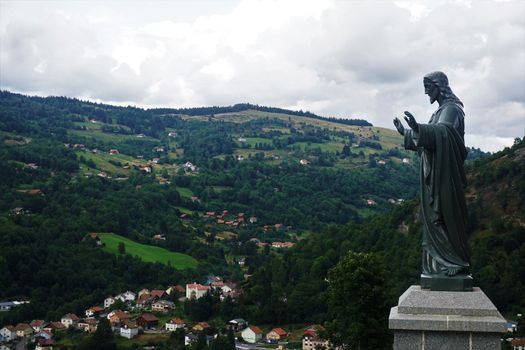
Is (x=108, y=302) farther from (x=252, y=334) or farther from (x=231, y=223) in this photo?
(x=231, y=223)

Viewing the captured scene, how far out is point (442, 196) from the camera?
377 inches

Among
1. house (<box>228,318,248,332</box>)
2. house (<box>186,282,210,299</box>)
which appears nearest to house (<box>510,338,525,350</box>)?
house (<box>228,318,248,332</box>)

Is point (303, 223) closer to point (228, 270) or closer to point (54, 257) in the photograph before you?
point (228, 270)

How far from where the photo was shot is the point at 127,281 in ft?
317

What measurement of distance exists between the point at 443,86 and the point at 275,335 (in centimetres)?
5982

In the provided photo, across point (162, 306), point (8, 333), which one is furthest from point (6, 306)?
point (162, 306)

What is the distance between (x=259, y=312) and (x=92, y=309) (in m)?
22.8

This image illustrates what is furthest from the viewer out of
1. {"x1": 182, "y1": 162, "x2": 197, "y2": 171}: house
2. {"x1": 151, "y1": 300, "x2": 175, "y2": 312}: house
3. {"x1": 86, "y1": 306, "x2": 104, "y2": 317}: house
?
{"x1": 182, "y1": 162, "x2": 197, "y2": 171}: house

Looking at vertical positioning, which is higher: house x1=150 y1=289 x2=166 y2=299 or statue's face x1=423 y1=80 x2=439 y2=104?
statue's face x1=423 y1=80 x2=439 y2=104

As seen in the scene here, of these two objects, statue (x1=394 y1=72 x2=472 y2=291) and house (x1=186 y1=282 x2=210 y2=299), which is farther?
house (x1=186 y1=282 x2=210 y2=299)

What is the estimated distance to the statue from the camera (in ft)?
31.0

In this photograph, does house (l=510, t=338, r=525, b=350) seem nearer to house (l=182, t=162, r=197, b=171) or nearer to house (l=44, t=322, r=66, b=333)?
house (l=44, t=322, r=66, b=333)

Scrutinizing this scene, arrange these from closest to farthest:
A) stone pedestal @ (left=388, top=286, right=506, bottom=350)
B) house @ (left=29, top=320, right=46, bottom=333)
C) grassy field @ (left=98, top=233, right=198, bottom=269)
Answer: stone pedestal @ (left=388, top=286, right=506, bottom=350) → house @ (left=29, top=320, right=46, bottom=333) → grassy field @ (left=98, top=233, right=198, bottom=269)

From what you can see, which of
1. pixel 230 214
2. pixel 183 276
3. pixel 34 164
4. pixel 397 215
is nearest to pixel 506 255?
pixel 397 215
